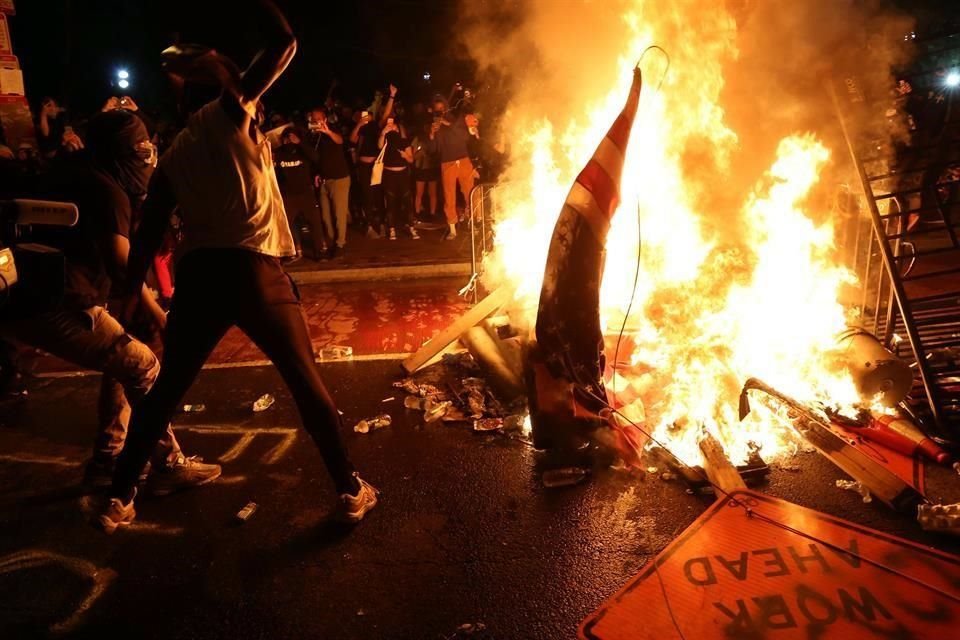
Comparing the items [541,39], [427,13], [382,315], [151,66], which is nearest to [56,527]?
[382,315]

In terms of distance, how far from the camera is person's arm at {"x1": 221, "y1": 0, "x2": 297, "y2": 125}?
3076 mm

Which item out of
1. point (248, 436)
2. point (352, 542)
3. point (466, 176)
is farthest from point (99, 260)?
point (466, 176)

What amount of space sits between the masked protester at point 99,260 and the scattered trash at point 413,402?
206 cm

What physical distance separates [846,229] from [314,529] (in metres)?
6.47

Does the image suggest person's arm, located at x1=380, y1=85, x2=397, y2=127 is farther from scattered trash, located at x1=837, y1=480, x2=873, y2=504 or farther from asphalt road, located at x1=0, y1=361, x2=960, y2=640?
scattered trash, located at x1=837, y1=480, x2=873, y2=504

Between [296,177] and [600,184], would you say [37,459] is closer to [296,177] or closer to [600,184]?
[600,184]

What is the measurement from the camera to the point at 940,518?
3459 millimetres

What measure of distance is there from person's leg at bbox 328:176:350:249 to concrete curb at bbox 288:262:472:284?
1.29 m

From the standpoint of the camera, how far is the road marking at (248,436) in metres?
4.68

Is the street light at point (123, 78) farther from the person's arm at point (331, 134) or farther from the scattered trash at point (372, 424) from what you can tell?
the scattered trash at point (372, 424)

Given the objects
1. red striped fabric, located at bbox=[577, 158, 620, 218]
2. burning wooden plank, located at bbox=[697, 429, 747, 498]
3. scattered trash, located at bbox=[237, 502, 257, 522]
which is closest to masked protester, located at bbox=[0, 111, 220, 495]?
scattered trash, located at bbox=[237, 502, 257, 522]

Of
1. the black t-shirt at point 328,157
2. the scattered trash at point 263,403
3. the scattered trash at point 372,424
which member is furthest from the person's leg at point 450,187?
the scattered trash at point 372,424

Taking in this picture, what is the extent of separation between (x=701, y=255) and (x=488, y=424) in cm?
259

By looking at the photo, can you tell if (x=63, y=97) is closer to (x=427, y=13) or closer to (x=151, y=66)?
(x=151, y=66)
